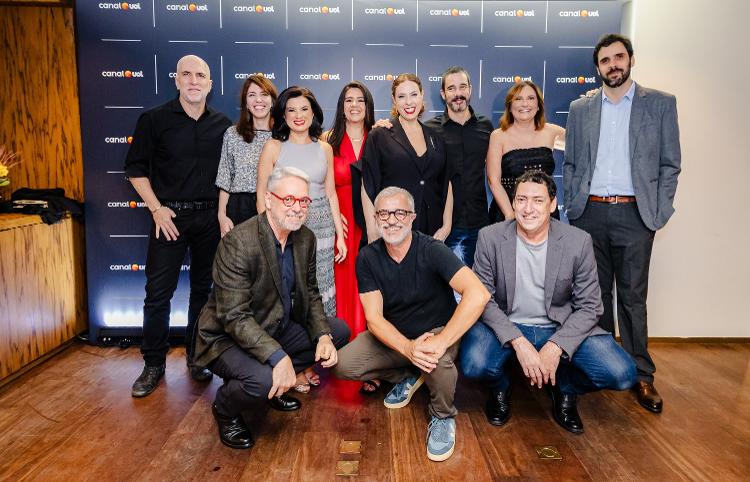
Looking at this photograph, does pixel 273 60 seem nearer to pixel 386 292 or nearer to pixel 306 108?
pixel 306 108

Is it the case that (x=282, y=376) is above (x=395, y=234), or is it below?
below

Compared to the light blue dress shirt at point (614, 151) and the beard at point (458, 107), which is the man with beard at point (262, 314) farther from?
the light blue dress shirt at point (614, 151)

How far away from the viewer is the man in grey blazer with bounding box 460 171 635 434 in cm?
259

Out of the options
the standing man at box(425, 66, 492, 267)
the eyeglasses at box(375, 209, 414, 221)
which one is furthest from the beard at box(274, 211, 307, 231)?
the standing man at box(425, 66, 492, 267)

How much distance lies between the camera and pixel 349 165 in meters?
3.40

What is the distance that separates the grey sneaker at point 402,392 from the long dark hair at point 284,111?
1.52 metres

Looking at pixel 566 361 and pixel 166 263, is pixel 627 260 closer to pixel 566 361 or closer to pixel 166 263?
pixel 566 361

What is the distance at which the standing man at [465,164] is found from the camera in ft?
11.5

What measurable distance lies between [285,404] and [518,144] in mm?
2039

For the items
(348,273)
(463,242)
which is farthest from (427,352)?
(463,242)

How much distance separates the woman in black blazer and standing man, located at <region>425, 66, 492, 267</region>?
22 cm

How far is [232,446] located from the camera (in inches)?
97.4

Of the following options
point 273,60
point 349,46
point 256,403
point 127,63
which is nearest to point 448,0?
point 349,46

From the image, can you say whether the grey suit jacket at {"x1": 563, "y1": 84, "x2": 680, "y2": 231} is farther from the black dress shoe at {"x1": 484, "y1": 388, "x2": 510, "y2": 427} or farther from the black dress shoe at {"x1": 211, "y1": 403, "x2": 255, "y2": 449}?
the black dress shoe at {"x1": 211, "y1": 403, "x2": 255, "y2": 449}
